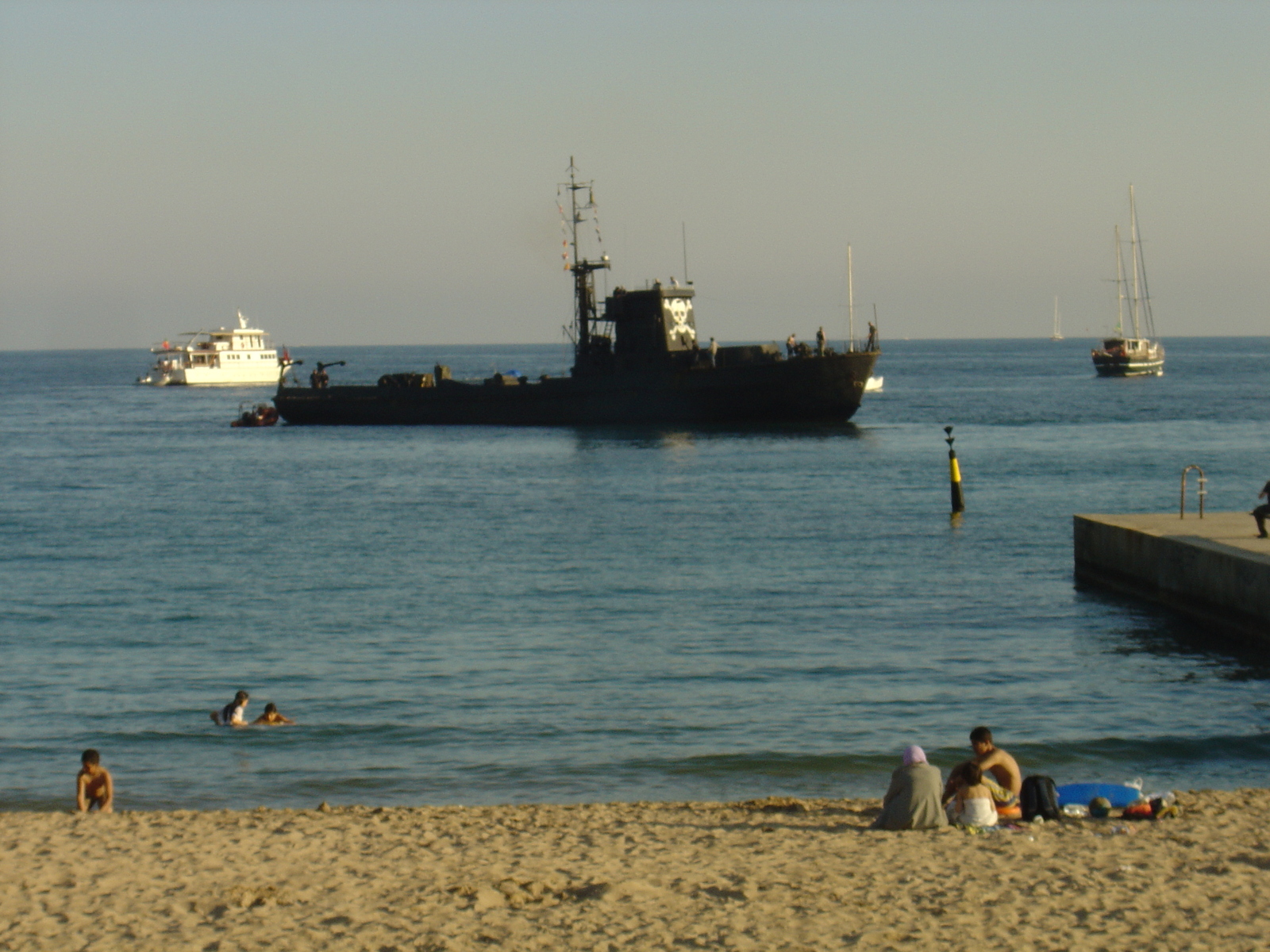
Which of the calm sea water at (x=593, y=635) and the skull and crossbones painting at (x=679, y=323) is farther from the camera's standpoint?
the skull and crossbones painting at (x=679, y=323)

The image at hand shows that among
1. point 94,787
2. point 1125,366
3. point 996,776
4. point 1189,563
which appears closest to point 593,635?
point 1189,563

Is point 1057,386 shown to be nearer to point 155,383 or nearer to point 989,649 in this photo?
point 155,383

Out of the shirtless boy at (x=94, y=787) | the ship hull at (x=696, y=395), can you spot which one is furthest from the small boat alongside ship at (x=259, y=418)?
the shirtless boy at (x=94, y=787)

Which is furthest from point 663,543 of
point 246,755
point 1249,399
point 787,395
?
point 1249,399

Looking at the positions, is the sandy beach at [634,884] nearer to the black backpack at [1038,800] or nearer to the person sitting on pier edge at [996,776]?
the black backpack at [1038,800]

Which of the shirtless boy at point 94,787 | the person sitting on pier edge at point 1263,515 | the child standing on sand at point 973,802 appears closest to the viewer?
the child standing on sand at point 973,802

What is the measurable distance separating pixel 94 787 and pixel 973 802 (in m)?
8.42

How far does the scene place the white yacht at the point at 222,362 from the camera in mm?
148250

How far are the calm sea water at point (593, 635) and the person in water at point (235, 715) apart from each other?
0.90 feet

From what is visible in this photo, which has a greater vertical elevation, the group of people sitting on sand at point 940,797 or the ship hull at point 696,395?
the ship hull at point 696,395

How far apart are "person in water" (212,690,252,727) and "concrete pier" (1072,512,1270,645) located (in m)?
14.7

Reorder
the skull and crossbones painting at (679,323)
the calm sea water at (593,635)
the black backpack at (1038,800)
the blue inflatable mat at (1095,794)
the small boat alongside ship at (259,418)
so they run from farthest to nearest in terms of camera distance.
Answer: the small boat alongside ship at (259,418)
the skull and crossbones painting at (679,323)
the calm sea water at (593,635)
the blue inflatable mat at (1095,794)
the black backpack at (1038,800)

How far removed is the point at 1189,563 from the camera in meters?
23.4

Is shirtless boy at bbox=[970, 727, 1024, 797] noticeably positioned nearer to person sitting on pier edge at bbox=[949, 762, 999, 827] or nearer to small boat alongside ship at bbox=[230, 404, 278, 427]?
person sitting on pier edge at bbox=[949, 762, 999, 827]
